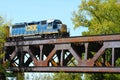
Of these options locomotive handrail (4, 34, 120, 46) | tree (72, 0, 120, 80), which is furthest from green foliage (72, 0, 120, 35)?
locomotive handrail (4, 34, 120, 46)

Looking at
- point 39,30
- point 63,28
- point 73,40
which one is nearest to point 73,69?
point 73,40

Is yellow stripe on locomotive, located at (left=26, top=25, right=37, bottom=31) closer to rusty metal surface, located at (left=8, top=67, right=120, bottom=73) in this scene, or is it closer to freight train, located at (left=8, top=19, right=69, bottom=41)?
freight train, located at (left=8, top=19, right=69, bottom=41)

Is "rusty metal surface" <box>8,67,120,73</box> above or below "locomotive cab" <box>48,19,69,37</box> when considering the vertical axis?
below

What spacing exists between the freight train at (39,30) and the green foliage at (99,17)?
5471 millimetres

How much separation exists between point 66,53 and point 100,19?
14.4 meters

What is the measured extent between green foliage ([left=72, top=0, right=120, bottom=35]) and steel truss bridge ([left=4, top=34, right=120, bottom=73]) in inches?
147

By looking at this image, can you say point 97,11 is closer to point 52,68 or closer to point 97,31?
point 97,31

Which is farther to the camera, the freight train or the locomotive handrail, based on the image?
the freight train

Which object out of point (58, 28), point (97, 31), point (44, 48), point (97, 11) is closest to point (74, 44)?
point (44, 48)

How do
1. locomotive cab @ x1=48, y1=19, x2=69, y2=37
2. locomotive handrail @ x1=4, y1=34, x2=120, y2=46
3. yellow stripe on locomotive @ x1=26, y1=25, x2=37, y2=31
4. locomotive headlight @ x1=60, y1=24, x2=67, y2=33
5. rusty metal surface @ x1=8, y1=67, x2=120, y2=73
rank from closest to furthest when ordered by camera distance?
1. rusty metal surface @ x1=8, y1=67, x2=120, y2=73
2. locomotive handrail @ x1=4, y1=34, x2=120, y2=46
3. locomotive cab @ x1=48, y1=19, x2=69, y2=37
4. locomotive headlight @ x1=60, y1=24, x2=67, y2=33
5. yellow stripe on locomotive @ x1=26, y1=25, x2=37, y2=31

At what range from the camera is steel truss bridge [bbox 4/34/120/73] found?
1310 inches

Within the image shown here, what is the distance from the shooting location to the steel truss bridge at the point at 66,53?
33.3 meters

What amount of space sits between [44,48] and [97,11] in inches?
613

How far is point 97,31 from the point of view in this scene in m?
Answer: 50.6
